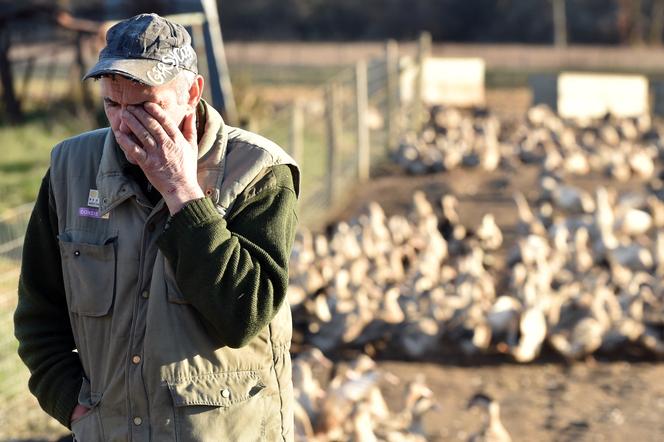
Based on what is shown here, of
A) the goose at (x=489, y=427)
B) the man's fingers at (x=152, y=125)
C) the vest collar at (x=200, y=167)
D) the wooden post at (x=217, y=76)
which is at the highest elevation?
the man's fingers at (x=152, y=125)

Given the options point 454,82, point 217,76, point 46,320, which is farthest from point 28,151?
point 46,320

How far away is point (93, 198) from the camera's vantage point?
282 centimetres

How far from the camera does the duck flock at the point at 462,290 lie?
278 inches

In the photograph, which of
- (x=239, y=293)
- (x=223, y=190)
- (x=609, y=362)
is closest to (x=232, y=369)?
(x=239, y=293)

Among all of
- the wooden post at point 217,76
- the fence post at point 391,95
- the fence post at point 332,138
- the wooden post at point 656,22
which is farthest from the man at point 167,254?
the wooden post at point 656,22

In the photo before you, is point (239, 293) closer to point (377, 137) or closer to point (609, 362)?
point (609, 362)

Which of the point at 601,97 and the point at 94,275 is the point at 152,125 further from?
the point at 601,97

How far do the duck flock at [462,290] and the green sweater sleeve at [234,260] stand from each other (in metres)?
3.27

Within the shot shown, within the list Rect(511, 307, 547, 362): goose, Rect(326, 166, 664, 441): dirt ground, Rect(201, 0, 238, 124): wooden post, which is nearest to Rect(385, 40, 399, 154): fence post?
Rect(201, 0, 238, 124): wooden post

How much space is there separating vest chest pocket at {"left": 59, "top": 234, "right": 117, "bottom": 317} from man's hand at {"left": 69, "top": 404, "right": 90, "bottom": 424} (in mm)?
262

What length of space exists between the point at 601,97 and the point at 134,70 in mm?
19750

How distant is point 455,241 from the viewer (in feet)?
38.1

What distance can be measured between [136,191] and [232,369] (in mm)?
483

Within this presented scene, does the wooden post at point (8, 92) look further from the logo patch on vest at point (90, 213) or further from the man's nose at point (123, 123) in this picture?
the man's nose at point (123, 123)
